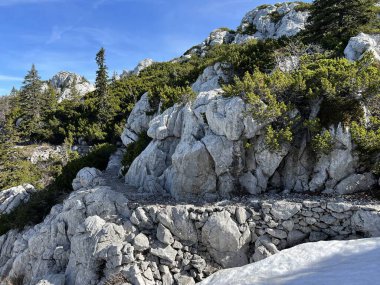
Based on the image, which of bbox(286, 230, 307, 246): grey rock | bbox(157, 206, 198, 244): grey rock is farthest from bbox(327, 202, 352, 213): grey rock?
bbox(157, 206, 198, 244): grey rock

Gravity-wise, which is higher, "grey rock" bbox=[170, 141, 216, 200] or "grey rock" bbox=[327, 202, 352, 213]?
"grey rock" bbox=[170, 141, 216, 200]

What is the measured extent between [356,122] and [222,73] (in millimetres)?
→ 13532

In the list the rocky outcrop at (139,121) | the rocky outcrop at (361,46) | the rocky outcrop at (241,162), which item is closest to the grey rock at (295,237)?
the rocky outcrop at (241,162)

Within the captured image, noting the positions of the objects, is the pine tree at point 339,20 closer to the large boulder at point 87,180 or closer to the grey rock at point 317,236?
the grey rock at point 317,236

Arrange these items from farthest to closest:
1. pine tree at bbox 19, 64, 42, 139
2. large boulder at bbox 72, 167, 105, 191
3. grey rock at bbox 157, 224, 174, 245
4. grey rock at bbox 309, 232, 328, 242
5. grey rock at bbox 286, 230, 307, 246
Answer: pine tree at bbox 19, 64, 42, 139
large boulder at bbox 72, 167, 105, 191
grey rock at bbox 157, 224, 174, 245
grey rock at bbox 286, 230, 307, 246
grey rock at bbox 309, 232, 328, 242

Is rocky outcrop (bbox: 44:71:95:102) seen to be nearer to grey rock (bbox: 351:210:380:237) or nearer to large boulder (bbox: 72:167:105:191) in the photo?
large boulder (bbox: 72:167:105:191)

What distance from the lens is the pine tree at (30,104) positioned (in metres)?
46.5

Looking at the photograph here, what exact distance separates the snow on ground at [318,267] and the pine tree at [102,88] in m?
36.7

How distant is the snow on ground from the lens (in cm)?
728

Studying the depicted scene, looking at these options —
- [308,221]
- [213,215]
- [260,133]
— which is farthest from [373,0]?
[213,215]

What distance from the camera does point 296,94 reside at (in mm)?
14562

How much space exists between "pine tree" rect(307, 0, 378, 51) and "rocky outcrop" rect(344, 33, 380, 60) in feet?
7.18

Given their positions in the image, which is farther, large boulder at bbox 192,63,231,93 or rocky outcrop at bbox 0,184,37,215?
large boulder at bbox 192,63,231,93

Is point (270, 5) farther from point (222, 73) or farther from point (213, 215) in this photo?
point (213, 215)
